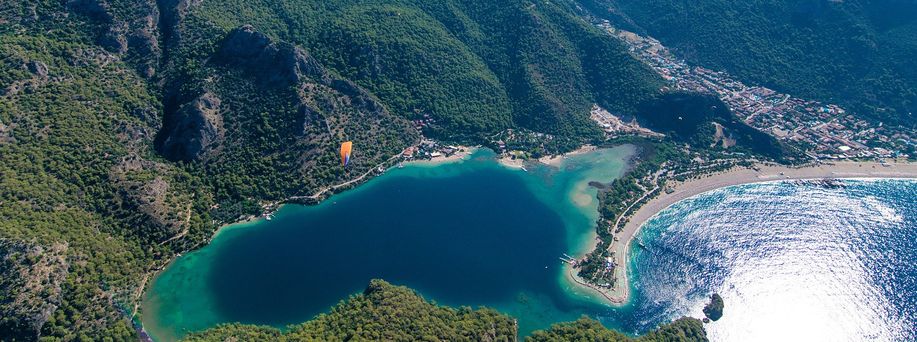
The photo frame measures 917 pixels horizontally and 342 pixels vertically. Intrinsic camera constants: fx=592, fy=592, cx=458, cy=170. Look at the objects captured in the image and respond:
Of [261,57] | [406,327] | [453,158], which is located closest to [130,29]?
[261,57]

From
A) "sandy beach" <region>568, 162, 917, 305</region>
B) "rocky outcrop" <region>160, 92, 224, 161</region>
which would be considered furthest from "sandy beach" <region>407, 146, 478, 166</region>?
"rocky outcrop" <region>160, 92, 224, 161</region>

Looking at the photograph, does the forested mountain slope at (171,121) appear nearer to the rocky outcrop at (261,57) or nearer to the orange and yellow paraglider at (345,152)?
the rocky outcrop at (261,57)

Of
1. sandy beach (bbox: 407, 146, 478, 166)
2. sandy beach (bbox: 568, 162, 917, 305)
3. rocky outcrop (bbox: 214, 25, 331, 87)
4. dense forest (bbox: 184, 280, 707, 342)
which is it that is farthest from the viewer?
sandy beach (bbox: 407, 146, 478, 166)

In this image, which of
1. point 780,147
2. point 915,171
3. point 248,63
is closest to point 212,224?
point 248,63

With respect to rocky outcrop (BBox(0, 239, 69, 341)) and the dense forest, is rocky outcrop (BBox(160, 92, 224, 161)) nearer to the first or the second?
rocky outcrop (BBox(0, 239, 69, 341))

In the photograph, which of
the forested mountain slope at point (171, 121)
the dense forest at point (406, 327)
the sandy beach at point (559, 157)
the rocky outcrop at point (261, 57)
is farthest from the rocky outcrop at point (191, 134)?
the sandy beach at point (559, 157)

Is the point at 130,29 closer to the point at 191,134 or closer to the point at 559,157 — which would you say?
the point at 191,134

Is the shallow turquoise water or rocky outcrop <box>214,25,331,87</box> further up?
rocky outcrop <box>214,25,331,87</box>
